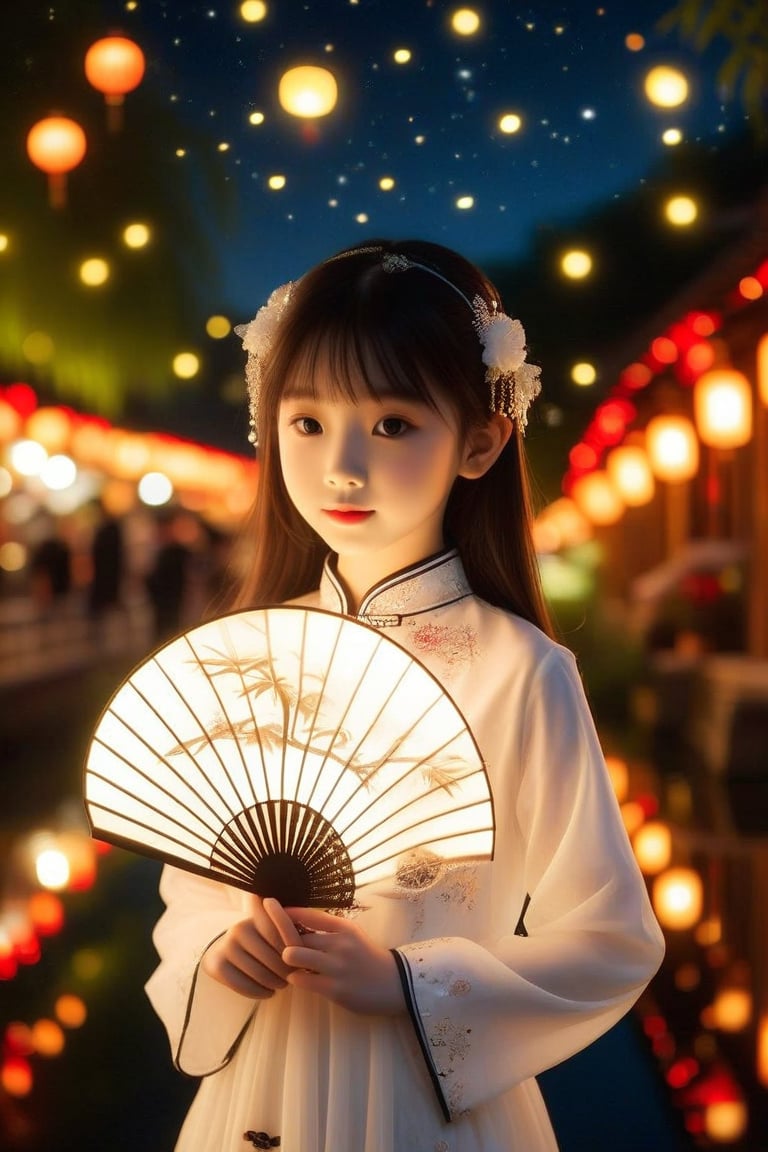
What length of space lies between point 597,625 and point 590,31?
52.0ft

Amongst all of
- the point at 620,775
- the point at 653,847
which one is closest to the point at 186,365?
the point at 653,847

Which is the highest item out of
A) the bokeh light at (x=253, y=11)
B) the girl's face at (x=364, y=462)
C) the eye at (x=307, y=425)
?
the bokeh light at (x=253, y=11)

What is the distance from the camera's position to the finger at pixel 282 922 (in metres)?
1.54

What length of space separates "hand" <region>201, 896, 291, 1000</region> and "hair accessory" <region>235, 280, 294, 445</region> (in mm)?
760

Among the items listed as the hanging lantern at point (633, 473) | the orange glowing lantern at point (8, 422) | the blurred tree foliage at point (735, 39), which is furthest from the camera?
the hanging lantern at point (633, 473)

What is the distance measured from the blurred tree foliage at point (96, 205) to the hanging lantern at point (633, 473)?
356 inches

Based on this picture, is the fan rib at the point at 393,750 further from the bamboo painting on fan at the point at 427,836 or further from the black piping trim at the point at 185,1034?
the black piping trim at the point at 185,1034

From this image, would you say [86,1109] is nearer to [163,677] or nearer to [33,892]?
[33,892]

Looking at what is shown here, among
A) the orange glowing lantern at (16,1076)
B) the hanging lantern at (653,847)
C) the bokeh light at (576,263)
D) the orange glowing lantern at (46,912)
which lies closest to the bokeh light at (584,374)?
the bokeh light at (576,263)

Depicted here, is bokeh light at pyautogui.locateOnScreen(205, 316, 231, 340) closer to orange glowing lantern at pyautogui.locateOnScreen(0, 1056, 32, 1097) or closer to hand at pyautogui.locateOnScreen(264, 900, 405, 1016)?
hand at pyautogui.locateOnScreen(264, 900, 405, 1016)

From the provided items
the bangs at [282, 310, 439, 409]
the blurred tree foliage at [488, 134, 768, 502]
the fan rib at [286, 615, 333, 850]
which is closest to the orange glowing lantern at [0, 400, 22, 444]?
the blurred tree foliage at [488, 134, 768, 502]

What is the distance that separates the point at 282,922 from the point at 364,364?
2.41 feet

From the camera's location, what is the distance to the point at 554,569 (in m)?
15.4

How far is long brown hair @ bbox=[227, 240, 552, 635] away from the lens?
5.73ft
